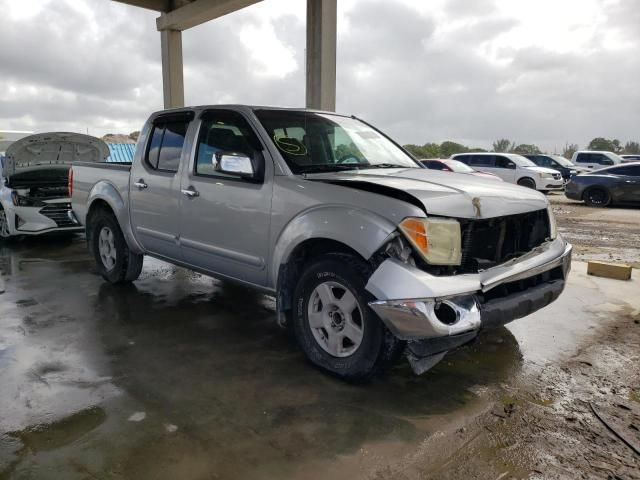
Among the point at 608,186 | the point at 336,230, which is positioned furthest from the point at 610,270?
the point at 608,186

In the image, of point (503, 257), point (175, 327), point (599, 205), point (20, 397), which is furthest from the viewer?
point (599, 205)

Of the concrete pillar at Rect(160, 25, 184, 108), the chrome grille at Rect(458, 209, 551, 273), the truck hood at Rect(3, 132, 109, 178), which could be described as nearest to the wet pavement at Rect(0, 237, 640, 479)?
the chrome grille at Rect(458, 209, 551, 273)

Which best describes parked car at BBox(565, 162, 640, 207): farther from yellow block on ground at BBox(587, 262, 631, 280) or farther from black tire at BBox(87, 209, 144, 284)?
black tire at BBox(87, 209, 144, 284)

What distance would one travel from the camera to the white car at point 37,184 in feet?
24.1

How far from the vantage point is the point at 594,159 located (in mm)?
22953

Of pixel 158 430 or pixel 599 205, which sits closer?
pixel 158 430

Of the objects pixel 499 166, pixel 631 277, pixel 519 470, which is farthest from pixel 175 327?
pixel 499 166

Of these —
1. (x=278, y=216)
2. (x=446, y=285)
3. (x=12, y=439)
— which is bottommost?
(x=12, y=439)

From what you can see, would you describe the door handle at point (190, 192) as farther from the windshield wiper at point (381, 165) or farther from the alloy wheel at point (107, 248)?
the alloy wheel at point (107, 248)

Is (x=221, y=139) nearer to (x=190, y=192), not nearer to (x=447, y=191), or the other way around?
(x=190, y=192)

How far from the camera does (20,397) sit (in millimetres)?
2973

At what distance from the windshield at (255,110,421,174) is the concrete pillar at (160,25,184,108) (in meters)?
12.7

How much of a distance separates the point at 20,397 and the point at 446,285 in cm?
253

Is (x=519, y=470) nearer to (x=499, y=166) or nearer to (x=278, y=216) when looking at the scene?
(x=278, y=216)
